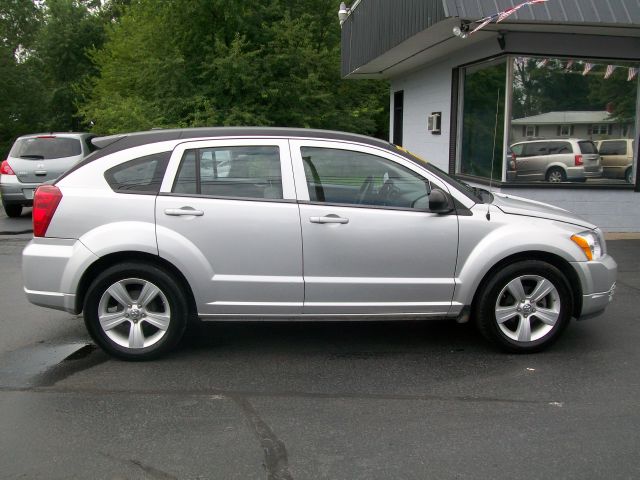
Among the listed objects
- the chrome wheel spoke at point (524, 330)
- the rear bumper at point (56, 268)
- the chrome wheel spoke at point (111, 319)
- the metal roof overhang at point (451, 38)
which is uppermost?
the metal roof overhang at point (451, 38)

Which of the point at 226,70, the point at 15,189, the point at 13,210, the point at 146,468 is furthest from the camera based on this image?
the point at 226,70

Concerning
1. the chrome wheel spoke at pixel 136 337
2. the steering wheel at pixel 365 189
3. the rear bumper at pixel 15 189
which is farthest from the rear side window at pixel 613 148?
the rear bumper at pixel 15 189

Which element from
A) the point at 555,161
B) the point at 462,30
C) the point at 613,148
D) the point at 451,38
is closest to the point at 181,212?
the point at 462,30

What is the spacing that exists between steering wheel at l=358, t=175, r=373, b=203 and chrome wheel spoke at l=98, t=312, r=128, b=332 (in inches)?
79.6

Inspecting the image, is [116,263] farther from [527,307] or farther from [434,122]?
[434,122]

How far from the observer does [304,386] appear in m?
4.50

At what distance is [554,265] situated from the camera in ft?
16.8

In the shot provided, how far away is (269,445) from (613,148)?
905cm

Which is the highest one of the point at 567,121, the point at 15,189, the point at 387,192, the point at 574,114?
the point at 574,114

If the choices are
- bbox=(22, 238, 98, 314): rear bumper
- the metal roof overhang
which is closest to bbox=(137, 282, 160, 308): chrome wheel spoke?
bbox=(22, 238, 98, 314): rear bumper

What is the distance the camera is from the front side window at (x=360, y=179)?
4.99 meters

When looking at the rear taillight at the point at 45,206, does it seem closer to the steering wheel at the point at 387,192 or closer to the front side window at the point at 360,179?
the front side window at the point at 360,179

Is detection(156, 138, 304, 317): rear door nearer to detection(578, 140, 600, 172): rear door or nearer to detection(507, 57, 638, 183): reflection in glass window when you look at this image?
detection(507, 57, 638, 183): reflection in glass window

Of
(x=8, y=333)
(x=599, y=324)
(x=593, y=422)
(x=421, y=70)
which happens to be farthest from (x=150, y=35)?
(x=593, y=422)
